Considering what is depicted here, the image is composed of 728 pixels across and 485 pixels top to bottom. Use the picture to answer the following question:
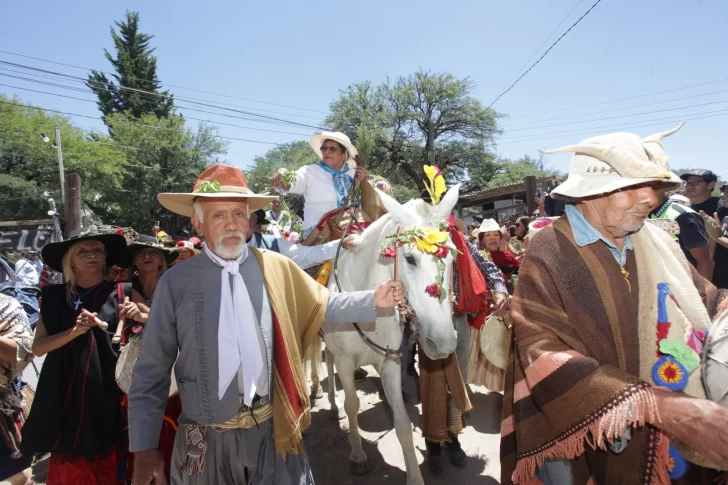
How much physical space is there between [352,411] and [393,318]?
1.22 meters

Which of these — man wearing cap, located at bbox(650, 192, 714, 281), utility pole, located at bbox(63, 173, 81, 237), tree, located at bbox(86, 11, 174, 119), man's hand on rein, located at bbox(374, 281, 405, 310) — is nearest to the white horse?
man's hand on rein, located at bbox(374, 281, 405, 310)

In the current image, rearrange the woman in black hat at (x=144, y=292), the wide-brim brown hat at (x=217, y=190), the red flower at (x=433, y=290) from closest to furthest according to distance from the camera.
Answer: the wide-brim brown hat at (x=217, y=190) → the red flower at (x=433, y=290) → the woman in black hat at (x=144, y=292)

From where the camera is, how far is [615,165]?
170 centimetres

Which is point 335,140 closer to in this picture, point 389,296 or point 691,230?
point 389,296

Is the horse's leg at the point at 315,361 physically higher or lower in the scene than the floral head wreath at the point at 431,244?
lower

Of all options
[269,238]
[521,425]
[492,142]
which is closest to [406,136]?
[492,142]

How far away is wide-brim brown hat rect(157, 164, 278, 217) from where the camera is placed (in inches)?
80.7

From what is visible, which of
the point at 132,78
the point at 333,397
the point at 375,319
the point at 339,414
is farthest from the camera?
the point at 132,78

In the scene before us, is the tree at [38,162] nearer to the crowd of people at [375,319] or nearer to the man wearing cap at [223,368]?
the crowd of people at [375,319]

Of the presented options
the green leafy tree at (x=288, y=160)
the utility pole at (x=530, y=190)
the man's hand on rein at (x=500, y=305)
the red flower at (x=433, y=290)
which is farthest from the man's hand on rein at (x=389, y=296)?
the green leafy tree at (x=288, y=160)

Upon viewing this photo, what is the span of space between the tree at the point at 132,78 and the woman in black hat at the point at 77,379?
4005 centimetres

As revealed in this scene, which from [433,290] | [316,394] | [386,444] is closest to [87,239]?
[433,290]

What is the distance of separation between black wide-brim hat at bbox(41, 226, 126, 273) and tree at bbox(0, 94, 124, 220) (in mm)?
26423

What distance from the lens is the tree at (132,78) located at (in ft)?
122
